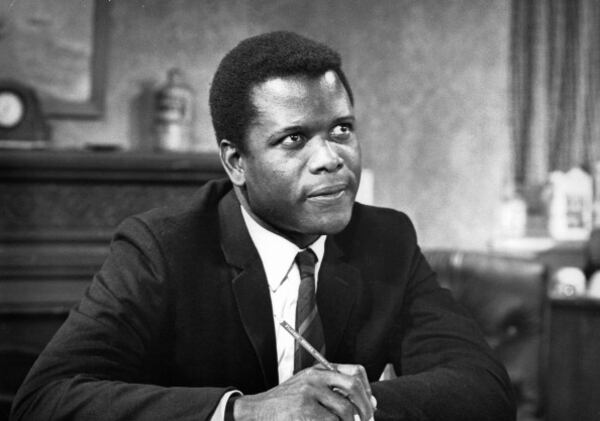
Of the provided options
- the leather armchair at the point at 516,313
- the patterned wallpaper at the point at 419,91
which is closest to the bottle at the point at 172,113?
the patterned wallpaper at the point at 419,91

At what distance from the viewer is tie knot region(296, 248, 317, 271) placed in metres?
1.47

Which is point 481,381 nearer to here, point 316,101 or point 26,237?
point 316,101

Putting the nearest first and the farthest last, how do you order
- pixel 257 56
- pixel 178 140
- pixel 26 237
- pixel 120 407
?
Answer: pixel 120 407 < pixel 257 56 < pixel 26 237 < pixel 178 140

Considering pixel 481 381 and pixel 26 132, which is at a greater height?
pixel 26 132

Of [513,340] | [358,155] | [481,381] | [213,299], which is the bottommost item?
[513,340]

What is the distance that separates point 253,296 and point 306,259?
0.41ft

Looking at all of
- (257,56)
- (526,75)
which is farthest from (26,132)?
(526,75)

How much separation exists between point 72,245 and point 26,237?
191 millimetres

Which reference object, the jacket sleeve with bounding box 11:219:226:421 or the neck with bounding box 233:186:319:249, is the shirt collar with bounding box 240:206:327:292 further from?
the jacket sleeve with bounding box 11:219:226:421

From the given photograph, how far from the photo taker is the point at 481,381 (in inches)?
56.2

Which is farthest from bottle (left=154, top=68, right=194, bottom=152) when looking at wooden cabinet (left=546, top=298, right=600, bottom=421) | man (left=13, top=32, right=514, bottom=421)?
man (left=13, top=32, right=514, bottom=421)

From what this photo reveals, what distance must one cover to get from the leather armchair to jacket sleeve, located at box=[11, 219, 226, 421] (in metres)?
1.31

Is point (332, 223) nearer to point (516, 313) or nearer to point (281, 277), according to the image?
point (281, 277)

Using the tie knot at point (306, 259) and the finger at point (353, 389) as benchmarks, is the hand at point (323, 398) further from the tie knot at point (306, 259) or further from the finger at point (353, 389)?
the tie knot at point (306, 259)
